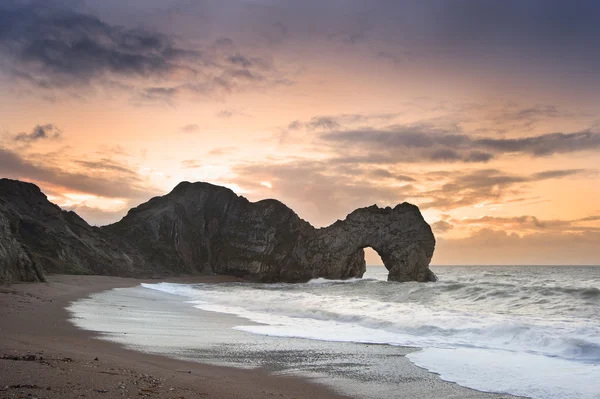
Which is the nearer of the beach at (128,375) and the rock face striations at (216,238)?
the beach at (128,375)

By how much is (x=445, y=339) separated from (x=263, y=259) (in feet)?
162

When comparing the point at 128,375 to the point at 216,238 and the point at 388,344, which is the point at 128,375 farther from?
the point at 216,238

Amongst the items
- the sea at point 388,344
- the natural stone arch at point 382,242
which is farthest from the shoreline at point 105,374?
the natural stone arch at point 382,242

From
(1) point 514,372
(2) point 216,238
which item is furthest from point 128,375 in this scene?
(2) point 216,238

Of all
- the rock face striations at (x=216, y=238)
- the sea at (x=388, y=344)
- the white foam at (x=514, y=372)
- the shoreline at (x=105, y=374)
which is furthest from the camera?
the rock face striations at (x=216, y=238)

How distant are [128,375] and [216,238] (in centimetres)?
6396

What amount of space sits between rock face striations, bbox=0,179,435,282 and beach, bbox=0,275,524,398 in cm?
2676

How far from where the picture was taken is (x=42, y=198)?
51.2 metres

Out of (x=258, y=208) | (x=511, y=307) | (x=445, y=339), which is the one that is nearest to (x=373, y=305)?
(x=511, y=307)

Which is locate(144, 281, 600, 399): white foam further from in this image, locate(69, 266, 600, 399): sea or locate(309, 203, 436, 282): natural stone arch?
locate(309, 203, 436, 282): natural stone arch

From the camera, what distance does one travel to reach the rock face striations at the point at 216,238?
4791cm

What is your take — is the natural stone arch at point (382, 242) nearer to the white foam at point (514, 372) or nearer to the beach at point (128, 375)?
the white foam at point (514, 372)

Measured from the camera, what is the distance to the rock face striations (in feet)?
157

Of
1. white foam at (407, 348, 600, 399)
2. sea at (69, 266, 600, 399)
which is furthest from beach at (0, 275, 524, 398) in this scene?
white foam at (407, 348, 600, 399)
